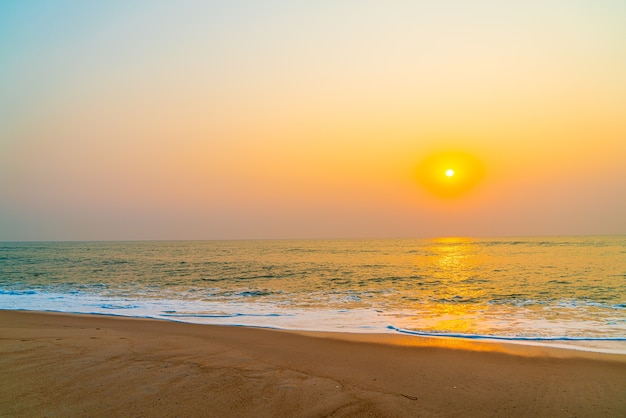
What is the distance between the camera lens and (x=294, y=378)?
7043 mm

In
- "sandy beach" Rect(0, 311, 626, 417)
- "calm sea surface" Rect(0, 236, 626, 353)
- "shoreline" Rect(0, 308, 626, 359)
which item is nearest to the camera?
"sandy beach" Rect(0, 311, 626, 417)

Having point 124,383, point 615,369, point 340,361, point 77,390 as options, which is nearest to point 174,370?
point 124,383

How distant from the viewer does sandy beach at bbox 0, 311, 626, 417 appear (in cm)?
577

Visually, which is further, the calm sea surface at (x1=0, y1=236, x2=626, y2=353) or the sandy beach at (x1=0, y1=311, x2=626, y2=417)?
the calm sea surface at (x1=0, y1=236, x2=626, y2=353)

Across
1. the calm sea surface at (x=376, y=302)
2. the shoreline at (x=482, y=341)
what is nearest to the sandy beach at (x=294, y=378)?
the shoreline at (x=482, y=341)

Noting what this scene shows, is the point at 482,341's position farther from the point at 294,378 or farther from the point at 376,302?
the point at 376,302

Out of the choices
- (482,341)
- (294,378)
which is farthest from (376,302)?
(294,378)

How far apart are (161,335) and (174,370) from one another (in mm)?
4088

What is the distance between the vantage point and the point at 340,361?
834 centimetres

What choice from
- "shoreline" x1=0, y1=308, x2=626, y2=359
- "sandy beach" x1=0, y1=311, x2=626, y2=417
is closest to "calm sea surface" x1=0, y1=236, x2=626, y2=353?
"shoreline" x1=0, y1=308, x2=626, y2=359

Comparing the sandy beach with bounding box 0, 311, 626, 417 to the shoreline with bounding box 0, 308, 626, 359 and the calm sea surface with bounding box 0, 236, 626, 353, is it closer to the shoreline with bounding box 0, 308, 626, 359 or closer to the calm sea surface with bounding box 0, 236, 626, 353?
the shoreline with bounding box 0, 308, 626, 359

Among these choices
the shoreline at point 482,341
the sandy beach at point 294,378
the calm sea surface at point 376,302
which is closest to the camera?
the sandy beach at point 294,378

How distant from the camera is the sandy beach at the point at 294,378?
5770 millimetres

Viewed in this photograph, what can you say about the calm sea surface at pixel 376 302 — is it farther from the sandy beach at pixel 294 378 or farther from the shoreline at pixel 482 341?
the sandy beach at pixel 294 378
